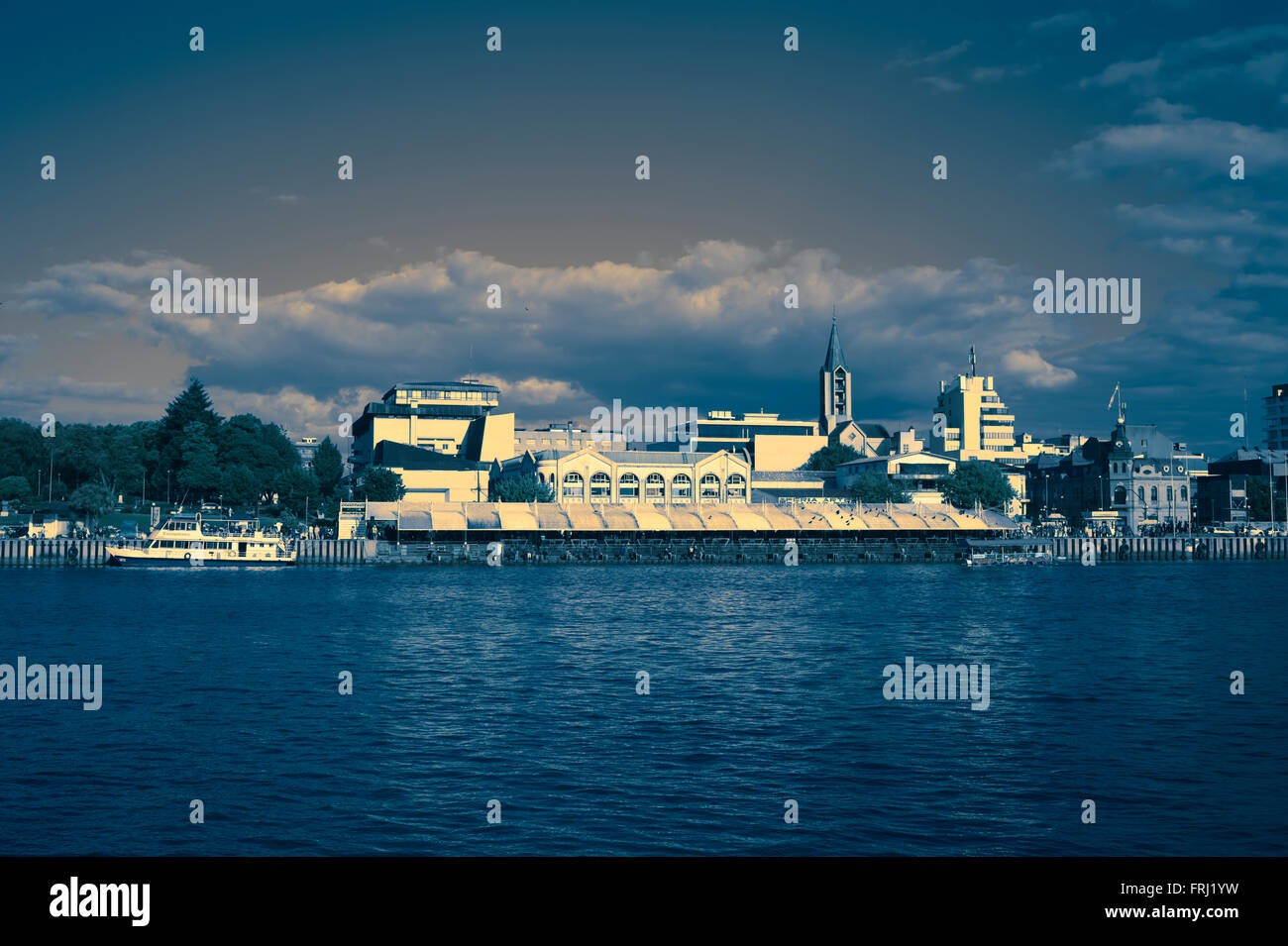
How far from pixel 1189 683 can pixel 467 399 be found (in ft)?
554

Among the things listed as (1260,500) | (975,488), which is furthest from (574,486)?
(1260,500)

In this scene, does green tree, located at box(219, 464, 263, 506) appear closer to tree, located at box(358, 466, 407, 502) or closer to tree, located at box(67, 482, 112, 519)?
tree, located at box(67, 482, 112, 519)

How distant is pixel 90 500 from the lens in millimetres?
128000

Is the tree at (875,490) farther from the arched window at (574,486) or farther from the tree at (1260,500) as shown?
the tree at (1260,500)

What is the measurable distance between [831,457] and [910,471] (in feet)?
78.7

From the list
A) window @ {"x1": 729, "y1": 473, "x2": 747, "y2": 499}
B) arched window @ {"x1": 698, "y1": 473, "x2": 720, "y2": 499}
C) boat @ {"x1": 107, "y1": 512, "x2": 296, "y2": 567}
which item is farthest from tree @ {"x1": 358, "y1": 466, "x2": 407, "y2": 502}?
window @ {"x1": 729, "y1": 473, "x2": 747, "y2": 499}

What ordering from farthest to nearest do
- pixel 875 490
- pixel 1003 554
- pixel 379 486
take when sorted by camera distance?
1. pixel 875 490
2. pixel 379 486
3. pixel 1003 554

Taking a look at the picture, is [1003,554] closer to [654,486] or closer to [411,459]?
[654,486]

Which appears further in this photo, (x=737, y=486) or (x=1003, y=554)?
(x=737, y=486)

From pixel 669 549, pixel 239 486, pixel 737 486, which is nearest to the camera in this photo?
pixel 669 549

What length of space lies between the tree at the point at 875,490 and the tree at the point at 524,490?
43772mm

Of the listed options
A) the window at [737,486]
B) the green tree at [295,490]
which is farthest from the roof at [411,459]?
the window at [737,486]
